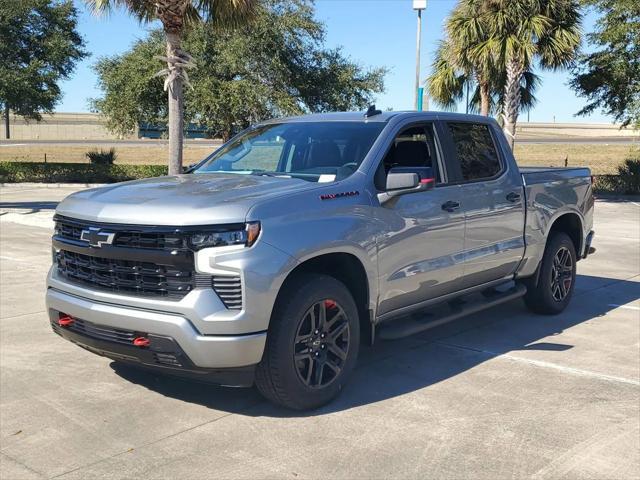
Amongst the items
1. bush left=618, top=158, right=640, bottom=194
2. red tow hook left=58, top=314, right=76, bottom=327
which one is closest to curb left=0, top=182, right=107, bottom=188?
bush left=618, top=158, right=640, bottom=194

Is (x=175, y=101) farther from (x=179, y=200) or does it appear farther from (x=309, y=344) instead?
(x=309, y=344)

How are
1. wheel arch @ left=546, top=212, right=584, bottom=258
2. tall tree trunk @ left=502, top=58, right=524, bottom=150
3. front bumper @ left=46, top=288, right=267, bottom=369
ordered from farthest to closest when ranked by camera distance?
tall tree trunk @ left=502, top=58, right=524, bottom=150, wheel arch @ left=546, top=212, right=584, bottom=258, front bumper @ left=46, top=288, right=267, bottom=369

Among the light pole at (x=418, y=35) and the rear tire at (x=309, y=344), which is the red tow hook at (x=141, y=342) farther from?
the light pole at (x=418, y=35)

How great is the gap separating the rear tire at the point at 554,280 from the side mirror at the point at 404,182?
2.34 metres

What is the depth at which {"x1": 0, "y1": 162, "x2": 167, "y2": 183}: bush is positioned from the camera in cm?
2761

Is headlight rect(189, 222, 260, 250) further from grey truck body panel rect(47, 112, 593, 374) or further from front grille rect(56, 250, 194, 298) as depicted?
front grille rect(56, 250, 194, 298)

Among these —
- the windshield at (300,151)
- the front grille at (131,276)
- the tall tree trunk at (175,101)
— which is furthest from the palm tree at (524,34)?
the front grille at (131,276)

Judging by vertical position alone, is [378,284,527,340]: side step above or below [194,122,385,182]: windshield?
below

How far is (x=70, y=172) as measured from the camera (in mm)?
27969

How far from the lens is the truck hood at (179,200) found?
407cm

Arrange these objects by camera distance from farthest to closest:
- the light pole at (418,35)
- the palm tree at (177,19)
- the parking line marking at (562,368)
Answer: the light pole at (418,35) → the palm tree at (177,19) → the parking line marking at (562,368)

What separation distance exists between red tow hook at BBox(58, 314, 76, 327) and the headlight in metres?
1.11

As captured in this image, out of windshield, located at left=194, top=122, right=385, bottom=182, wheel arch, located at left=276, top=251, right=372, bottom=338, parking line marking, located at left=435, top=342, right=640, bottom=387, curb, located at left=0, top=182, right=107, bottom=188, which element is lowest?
parking line marking, located at left=435, top=342, right=640, bottom=387

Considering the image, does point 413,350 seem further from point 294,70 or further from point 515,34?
point 294,70
